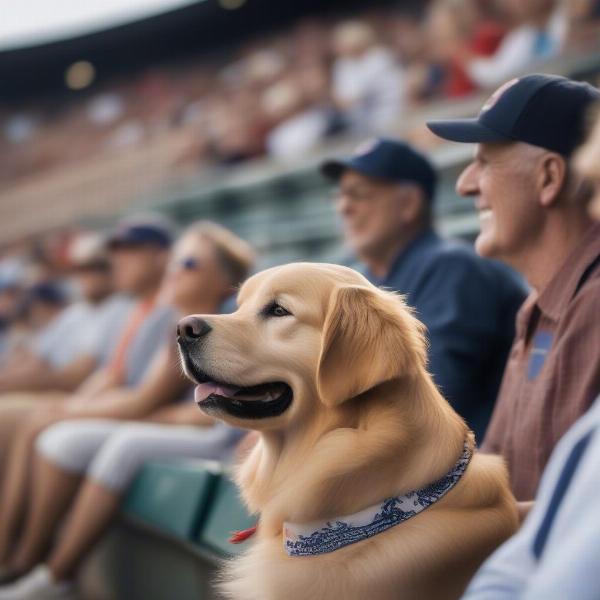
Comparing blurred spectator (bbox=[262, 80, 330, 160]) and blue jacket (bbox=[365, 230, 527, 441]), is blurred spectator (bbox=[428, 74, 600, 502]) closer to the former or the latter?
blue jacket (bbox=[365, 230, 527, 441])

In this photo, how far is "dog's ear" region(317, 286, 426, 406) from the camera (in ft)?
4.72

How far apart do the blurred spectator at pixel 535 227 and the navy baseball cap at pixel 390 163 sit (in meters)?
0.87

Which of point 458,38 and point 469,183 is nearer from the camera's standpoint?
point 469,183

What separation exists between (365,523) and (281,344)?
0.36m

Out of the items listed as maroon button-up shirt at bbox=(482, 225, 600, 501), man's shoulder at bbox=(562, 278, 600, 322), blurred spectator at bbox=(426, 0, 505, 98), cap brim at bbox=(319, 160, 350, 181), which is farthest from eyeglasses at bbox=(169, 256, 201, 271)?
blurred spectator at bbox=(426, 0, 505, 98)

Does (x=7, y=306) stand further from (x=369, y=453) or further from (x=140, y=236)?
(x=369, y=453)

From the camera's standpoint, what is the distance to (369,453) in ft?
4.65

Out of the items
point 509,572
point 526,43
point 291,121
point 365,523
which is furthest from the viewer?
point 291,121

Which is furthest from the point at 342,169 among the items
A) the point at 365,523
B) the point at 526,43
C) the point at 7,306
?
the point at 526,43

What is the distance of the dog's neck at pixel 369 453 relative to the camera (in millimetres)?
1421

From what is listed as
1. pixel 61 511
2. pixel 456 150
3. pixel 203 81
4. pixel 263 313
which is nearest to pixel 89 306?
pixel 61 511

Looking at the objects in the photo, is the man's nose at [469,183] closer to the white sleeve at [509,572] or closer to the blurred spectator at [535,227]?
the blurred spectator at [535,227]

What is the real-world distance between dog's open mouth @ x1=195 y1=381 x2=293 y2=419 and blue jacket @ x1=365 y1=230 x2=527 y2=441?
76cm

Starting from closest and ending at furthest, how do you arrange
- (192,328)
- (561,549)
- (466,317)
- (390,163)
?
(561,549), (192,328), (466,317), (390,163)
